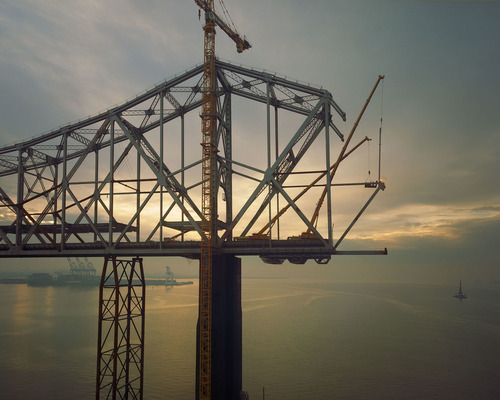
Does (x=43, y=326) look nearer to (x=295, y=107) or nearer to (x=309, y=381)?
(x=309, y=381)

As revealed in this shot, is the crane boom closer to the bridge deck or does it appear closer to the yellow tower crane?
the bridge deck

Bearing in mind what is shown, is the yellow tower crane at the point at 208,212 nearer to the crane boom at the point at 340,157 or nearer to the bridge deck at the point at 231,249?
the bridge deck at the point at 231,249

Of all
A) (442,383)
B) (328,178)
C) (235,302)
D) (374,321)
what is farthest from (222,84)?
(374,321)

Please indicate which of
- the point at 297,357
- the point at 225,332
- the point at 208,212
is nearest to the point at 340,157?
the point at 208,212

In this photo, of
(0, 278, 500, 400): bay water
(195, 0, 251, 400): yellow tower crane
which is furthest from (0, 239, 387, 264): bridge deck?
(0, 278, 500, 400): bay water

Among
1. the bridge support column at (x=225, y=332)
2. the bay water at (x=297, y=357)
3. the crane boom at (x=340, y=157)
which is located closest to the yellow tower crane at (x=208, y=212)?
the bridge support column at (x=225, y=332)
